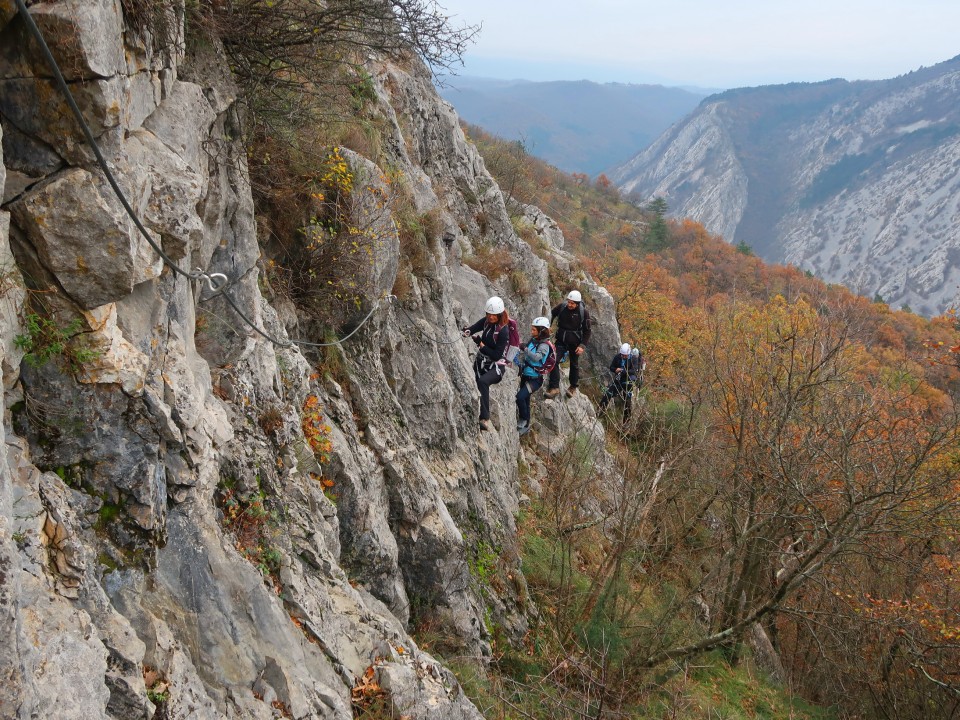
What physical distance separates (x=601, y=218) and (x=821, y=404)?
247 ft

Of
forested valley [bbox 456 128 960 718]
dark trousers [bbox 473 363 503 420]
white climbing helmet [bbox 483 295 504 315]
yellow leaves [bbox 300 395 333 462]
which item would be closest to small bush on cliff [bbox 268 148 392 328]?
yellow leaves [bbox 300 395 333 462]

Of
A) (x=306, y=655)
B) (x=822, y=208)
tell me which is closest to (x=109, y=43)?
(x=306, y=655)

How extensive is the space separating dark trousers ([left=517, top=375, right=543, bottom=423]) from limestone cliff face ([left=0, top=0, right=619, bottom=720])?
5.06 metres

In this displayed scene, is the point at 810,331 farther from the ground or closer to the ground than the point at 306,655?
farther from the ground

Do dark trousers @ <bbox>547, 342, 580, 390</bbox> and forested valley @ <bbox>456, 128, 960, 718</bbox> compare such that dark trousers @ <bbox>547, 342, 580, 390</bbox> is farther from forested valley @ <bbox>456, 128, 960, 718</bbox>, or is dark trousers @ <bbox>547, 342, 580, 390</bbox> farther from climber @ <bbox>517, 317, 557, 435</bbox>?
forested valley @ <bbox>456, 128, 960, 718</bbox>

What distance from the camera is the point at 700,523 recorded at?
12.0m

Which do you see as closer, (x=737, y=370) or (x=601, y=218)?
(x=737, y=370)

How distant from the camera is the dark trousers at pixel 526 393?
12141 millimetres

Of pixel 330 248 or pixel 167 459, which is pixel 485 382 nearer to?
pixel 330 248

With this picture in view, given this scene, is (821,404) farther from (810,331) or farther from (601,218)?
(601,218)

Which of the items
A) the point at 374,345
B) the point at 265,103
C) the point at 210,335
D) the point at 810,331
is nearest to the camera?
the point at 210,335

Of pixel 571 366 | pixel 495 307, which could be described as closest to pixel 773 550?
pixel 571 366

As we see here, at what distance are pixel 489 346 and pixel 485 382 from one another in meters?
0.65

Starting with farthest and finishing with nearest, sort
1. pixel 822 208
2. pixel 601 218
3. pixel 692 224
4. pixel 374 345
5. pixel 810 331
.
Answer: pixel 822 208 < pixel 692 224 < pixel 601 218 < pixel 810 331 < pixel 374 345
